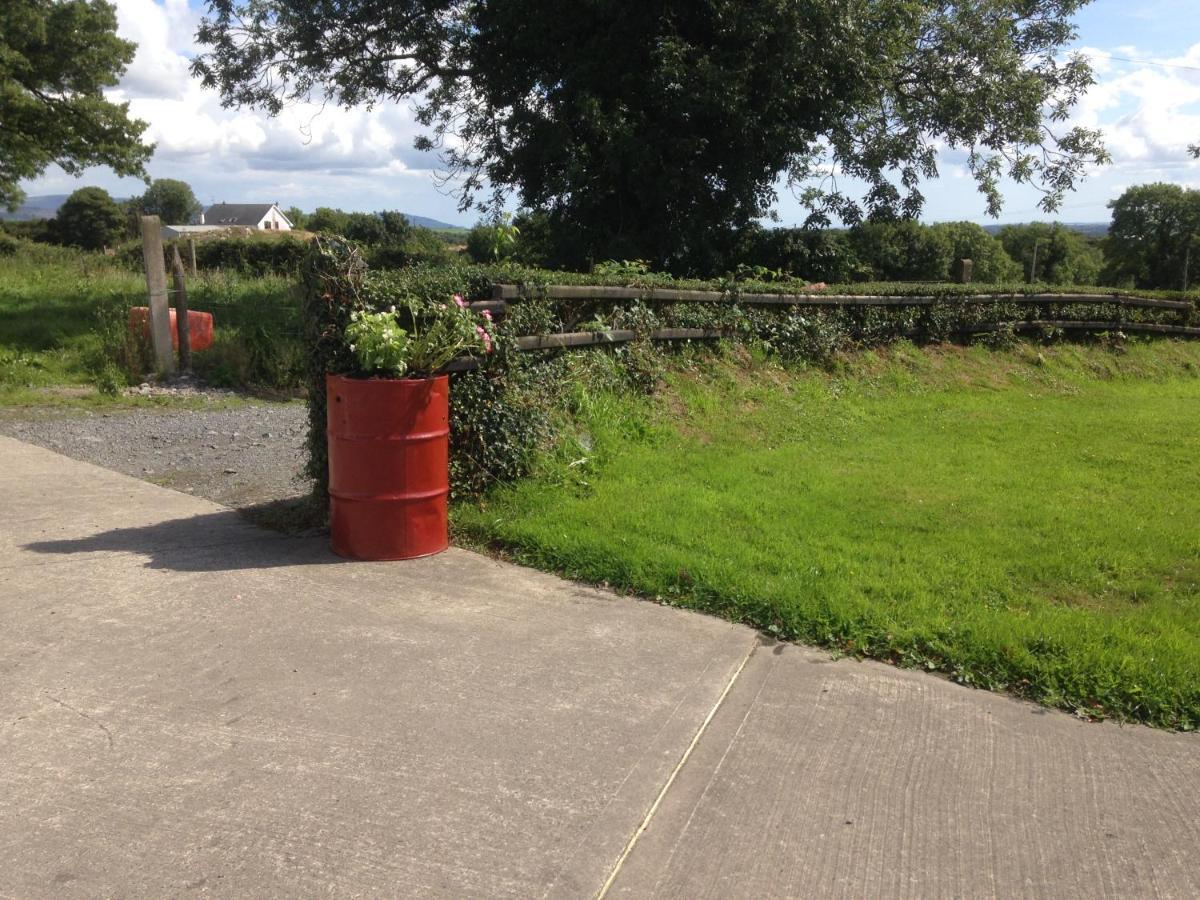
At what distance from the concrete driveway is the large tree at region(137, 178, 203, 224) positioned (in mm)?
104806

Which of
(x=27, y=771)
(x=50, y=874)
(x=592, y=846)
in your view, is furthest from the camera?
(x=27, y=771)

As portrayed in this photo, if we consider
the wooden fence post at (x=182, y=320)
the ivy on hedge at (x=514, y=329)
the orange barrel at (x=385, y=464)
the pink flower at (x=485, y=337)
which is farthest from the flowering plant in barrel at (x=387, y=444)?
the wooden fence post at (x=182, y=320)

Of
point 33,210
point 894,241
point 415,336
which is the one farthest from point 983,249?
point 415,336

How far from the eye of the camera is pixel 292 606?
489 centimetres

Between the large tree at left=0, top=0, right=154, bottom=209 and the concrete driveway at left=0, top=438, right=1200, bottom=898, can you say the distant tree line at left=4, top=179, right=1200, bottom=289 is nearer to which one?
the large tree at left=0, top=0, right=154, bottom=209

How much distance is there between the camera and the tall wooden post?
12.0 metres

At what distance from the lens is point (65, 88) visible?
70.5 ft

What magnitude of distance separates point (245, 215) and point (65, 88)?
10991 cm

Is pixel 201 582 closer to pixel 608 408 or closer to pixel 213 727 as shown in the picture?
pixel 213 727

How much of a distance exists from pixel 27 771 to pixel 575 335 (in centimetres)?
568

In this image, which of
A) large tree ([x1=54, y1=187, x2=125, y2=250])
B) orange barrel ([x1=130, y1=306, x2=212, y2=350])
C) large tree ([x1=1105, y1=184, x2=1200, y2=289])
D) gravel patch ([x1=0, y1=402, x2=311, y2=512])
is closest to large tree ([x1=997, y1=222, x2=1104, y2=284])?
large tree ([x1=1105, y1=184, x2=1200, y2=289])

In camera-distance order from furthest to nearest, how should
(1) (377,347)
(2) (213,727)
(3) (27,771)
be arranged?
1. (1) (377,347)
2. (2) (213,727)
3. (3) (27,771)

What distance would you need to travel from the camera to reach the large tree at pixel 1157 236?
6681 centimetres

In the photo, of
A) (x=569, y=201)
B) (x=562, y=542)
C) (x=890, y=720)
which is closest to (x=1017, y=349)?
(x=569, y=201)
